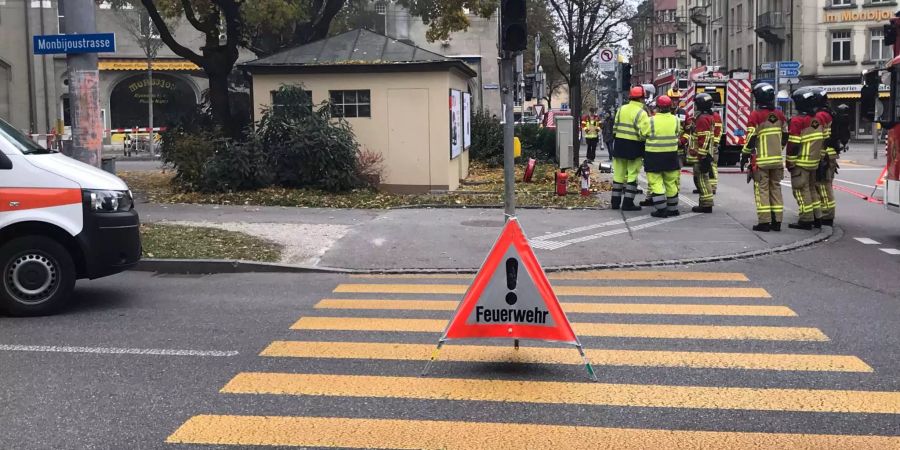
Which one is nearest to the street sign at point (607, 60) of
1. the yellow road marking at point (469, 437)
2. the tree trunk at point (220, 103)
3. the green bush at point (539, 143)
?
the green bush at point (539, 143)

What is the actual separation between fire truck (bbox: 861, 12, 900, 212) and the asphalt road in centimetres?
310

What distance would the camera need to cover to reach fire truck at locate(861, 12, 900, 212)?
39.0ft

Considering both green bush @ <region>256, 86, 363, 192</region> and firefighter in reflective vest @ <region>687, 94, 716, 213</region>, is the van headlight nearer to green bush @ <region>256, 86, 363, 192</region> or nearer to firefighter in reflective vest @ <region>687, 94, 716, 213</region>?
green bush @ <region>256, 86, 363, 192</region>

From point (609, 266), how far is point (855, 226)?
215 inches

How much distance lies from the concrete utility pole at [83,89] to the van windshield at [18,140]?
8.97 feet

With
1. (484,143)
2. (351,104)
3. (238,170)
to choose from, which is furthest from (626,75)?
(238,170)

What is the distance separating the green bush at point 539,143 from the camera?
87.6 ft

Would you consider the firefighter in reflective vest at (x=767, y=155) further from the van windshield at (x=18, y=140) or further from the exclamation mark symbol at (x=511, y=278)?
the van windshield at (x=18, y=140)

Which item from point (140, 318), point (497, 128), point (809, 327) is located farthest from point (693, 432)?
point (497, 128)

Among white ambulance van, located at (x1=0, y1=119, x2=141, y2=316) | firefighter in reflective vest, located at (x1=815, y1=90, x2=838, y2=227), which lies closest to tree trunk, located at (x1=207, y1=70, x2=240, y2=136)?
white ambulance van, located at (x1=0, y1=119, x2=141, y2=316)

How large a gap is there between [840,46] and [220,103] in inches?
1712

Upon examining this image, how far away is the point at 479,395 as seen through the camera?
5547 millimetres

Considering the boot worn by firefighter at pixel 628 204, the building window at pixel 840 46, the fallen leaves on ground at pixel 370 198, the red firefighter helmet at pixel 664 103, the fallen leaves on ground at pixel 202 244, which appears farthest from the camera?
the building window at pixel 840 46

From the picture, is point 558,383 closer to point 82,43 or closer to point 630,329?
point 630,329
